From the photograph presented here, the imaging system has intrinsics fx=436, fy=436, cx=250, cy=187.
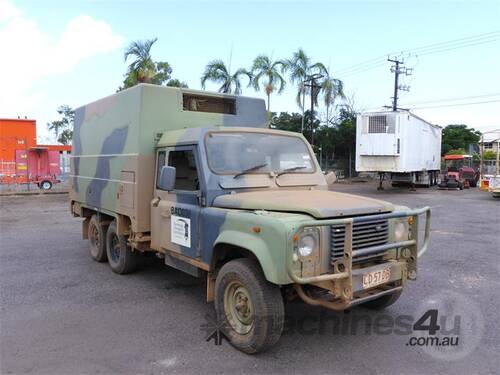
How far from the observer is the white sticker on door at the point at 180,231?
16.4ft

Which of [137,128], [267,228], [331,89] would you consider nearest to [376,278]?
[267,228]

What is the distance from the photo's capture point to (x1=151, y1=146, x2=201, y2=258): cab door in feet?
16.2

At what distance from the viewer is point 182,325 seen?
15.9 ft

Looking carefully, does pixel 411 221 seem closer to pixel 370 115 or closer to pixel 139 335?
pixel 139 335

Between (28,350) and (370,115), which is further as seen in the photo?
(370,115)

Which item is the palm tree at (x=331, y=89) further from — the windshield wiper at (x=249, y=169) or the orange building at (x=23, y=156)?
the windshield wiper at (x=249, y=169)

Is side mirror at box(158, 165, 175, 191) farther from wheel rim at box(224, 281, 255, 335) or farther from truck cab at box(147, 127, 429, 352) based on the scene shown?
wheel rim at box(224, 281, 255, 335)

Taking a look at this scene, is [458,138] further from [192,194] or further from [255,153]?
[192,194]

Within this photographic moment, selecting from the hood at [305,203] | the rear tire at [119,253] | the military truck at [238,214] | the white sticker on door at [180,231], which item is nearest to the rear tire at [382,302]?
the military truck at [238,214]

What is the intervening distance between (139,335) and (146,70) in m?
17.8

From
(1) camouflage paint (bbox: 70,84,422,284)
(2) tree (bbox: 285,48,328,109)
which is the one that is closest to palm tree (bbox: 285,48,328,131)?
(2) tree (bbox: 285,48,328,109)

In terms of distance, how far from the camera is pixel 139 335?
15.0ft

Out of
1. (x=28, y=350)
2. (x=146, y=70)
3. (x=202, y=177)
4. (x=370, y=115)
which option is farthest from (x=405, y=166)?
(x=28, y=350)

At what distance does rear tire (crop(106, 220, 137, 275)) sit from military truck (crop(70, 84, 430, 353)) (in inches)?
0.7
